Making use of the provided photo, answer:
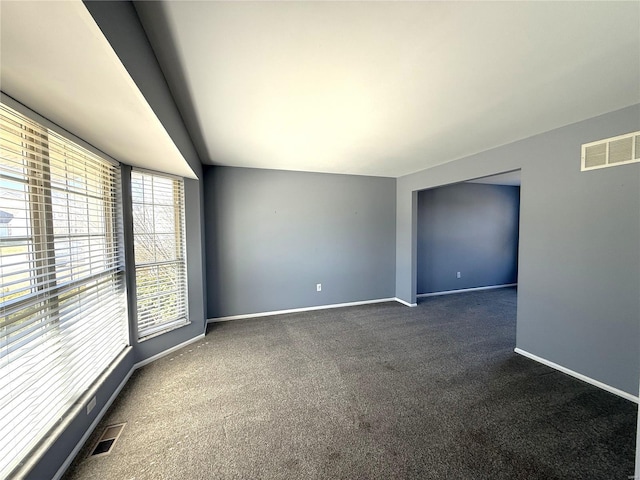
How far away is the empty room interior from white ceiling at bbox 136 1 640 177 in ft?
0.05

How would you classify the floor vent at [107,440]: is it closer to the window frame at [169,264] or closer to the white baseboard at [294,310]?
the window frame at [169,264]

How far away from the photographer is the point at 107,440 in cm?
155

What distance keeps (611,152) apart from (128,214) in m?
4.43

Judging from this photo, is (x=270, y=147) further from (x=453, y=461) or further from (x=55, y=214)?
(x=453, y=461)

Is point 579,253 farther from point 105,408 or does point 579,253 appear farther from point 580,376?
point 105,408

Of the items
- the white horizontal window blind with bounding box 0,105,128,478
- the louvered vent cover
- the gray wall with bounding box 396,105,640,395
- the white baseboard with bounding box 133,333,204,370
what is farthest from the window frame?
the louvered vent cover

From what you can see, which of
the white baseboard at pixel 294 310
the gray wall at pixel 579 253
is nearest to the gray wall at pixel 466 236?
the white baseboard at pixel 294 310

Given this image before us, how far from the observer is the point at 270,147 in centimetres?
275

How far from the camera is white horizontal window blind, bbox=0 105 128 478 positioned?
3.68 feet

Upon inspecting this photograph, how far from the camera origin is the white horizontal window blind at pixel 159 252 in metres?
2.42

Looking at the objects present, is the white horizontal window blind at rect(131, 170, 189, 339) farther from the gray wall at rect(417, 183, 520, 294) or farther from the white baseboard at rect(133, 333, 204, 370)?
the gray wall at rect(417, 183, 520, 294)

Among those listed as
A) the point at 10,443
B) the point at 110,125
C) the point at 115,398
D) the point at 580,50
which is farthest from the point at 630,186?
the point at 115,398

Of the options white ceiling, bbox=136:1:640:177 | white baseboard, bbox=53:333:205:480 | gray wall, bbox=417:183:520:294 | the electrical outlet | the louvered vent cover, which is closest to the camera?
white ceiling, bbox=136:1:640:177

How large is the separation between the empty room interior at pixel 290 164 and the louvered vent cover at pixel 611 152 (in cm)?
1
